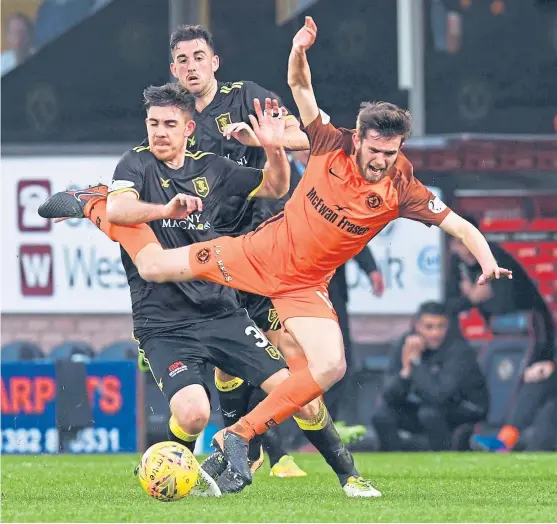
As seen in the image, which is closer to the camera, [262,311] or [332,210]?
[332,210]

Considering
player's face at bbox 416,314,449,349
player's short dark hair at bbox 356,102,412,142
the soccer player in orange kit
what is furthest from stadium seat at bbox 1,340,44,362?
player's short dark hair at bbox 356,102,412,142

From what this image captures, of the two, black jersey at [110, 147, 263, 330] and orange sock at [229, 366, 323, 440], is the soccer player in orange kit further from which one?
black jersey at [110, 147, 263, 330]

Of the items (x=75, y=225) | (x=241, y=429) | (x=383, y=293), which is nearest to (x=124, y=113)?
(x=75, y=225)

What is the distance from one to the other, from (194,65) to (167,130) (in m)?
0.92

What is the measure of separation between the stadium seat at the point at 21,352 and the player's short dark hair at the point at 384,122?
5547mm

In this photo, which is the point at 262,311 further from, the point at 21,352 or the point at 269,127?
the point at 21,352

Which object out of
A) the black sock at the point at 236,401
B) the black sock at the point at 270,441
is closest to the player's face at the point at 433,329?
the black sock at the point at 270,441

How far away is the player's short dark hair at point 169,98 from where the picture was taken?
24.9ft

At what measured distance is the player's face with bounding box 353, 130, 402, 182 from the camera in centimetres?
718

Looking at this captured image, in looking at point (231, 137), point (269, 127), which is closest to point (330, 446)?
point (269, 127)

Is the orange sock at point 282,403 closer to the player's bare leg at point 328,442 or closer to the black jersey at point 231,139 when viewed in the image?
the player's bare leg at point 328,442

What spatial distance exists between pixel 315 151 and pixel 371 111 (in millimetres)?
348

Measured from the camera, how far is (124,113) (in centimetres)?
1244

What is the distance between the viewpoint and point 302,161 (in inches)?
451
